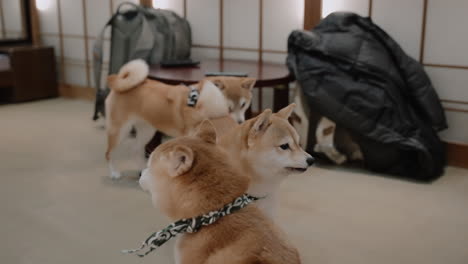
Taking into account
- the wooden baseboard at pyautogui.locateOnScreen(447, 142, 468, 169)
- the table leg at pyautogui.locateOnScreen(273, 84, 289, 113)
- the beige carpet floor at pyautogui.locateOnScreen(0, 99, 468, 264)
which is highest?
the table leg at pyautogui.locateOnScreen(273, 84, 289, 113)

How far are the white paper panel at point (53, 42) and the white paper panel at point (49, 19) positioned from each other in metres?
0.07

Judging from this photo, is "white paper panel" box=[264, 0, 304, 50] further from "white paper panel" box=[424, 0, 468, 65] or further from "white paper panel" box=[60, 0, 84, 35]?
"white paper panel" box=[60, 0, 84, 35]

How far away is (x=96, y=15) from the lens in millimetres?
5227

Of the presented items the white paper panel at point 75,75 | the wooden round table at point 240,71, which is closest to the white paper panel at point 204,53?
the wooden round table at point 240,71

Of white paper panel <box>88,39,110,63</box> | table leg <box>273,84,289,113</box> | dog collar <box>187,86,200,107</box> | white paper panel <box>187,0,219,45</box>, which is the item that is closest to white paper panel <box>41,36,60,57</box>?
white paper panel <box>88,39,110,63</box>

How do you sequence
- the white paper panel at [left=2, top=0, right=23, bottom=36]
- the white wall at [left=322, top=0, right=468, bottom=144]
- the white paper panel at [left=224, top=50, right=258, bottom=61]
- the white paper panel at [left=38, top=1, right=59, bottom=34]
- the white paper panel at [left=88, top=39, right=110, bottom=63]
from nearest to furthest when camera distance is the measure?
1. the white wall at [left=322, top=0, right=468, bottom=144]
2. the white paper panel at [left=224, top=50, right=258, bottom=61]
3. the white paper panel at [left=88, top=39, right=110, bottom=63]
4. the white paper panel at [left=38, top=1, right=59, bottom=34]
5. the white paper panel at [left=2, top=0, right=23, bottom=36]

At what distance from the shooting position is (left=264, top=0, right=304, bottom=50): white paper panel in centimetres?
383

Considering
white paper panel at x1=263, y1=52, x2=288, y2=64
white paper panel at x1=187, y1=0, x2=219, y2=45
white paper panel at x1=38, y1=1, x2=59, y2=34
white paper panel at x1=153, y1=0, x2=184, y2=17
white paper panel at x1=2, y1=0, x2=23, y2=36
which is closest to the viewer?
white paper panel at x1=263, y1=52, x2=288, y2=64

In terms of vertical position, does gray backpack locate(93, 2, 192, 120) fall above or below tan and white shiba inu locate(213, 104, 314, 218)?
above

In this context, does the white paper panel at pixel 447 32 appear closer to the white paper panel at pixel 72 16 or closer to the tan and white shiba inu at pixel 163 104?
the tan and white shiba inu at pixel 163 104

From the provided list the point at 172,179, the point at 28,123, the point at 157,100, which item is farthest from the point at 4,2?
the point at 172,179

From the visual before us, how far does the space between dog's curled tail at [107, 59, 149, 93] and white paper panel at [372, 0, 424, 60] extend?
1.65m

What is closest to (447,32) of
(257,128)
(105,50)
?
(257,128)

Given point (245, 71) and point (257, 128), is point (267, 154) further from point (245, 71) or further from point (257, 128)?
point (245, 71)
